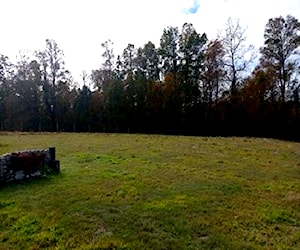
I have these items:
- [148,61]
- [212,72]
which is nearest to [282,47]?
[212,72]

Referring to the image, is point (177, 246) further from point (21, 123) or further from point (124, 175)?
point (21, 123)

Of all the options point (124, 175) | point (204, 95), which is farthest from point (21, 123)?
point (124, 175)

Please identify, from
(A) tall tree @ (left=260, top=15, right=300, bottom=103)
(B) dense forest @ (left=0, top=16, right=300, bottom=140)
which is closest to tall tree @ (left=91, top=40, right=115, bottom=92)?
(B) dense forest @ (left=0, top=16, right=300, bottom=140)

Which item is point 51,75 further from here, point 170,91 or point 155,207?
point 155,207

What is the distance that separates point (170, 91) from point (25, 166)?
30329mm

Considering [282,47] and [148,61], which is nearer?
[282,47]

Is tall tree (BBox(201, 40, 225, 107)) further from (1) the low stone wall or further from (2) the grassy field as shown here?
(1) the low stone wall

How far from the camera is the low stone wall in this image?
468 inches

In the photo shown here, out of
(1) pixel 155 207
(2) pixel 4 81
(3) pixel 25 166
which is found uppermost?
(2) pixel 4 81

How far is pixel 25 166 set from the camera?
12297mm

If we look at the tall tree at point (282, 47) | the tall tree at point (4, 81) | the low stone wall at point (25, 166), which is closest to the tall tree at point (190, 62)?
the tall tree at point (282, 47)

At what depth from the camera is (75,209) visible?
8836mm

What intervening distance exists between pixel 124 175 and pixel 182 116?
94.1ft

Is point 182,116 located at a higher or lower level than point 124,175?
higher
